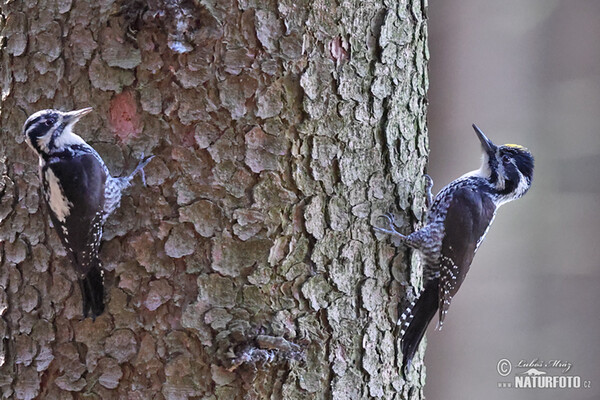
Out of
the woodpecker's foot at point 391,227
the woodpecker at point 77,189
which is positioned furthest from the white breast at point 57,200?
the woodpecker's foot at point 391,227

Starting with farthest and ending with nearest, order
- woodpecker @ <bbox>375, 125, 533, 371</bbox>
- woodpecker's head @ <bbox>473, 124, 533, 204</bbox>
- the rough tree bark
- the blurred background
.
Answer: the blurred background, woodpecker's head @ <bbox>473, 124, 533, 204</bbox>, woodpecker @ <bbox>375, 125, 533, 371</bbox>, the rough tree bark

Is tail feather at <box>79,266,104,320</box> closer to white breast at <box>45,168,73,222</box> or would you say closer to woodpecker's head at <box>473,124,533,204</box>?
white breast at <box>45,168,73,222</box>

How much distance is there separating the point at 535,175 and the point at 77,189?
2.82 metres

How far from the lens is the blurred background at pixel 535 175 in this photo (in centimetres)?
373

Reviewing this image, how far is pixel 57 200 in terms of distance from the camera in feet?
5.68

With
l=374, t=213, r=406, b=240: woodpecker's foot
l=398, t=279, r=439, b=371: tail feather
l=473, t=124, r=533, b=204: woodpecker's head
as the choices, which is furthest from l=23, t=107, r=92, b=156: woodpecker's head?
l=473, t=124, r=533, b=204: woodpecker's head

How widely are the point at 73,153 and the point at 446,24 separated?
2852mm

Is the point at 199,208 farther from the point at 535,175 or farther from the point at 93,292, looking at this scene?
the point at 535,175

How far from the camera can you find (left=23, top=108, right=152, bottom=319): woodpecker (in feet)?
5.50

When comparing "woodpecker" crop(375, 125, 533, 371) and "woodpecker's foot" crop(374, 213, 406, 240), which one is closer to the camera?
"woodpecker's foot" crop(374, 213, 406, 240)

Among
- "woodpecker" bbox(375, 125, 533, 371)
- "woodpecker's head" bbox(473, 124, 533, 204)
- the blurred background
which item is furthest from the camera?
the blurred background

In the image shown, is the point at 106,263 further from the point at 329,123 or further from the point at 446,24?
the point at 446,24

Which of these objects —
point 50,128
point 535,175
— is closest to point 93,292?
point 50,128

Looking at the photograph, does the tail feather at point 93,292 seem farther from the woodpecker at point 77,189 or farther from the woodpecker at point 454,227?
the woodpecker at point 454,227
